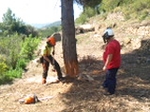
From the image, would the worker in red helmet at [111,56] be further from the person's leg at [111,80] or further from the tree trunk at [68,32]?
the tree trunk at [68,32]

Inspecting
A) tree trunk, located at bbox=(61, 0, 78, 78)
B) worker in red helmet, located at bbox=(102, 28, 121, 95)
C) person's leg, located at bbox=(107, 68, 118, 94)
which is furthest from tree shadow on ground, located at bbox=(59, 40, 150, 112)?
tree trunk, located at bbox=(61, 0, 78, 78)

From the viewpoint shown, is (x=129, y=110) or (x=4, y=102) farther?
(x=4, y=102)

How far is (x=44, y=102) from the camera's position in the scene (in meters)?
7.46

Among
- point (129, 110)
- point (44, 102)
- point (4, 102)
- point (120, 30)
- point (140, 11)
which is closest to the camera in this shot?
point (129, 110)

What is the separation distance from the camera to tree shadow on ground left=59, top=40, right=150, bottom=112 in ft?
22.7

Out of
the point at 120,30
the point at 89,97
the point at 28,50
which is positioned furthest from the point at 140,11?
the point at 89,97

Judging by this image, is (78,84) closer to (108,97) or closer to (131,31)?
(108,97)

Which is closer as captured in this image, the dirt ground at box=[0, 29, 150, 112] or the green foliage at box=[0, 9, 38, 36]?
the dirt ground at box=[0, 29, 150, 112]

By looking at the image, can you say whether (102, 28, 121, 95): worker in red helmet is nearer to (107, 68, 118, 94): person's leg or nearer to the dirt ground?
(107, 68, 118, 94): person's leg

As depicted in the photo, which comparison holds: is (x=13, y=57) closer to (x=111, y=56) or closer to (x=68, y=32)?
(x=68, y=32)

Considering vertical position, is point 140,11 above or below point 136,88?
above

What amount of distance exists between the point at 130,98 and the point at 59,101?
1.52 meters

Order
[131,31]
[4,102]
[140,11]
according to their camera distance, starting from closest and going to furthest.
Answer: [4,102] → [131,31] → [140,11]

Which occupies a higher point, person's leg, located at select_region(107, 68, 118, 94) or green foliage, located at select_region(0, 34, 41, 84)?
green foliage, located at select_region(0, 34, 41, 84)
